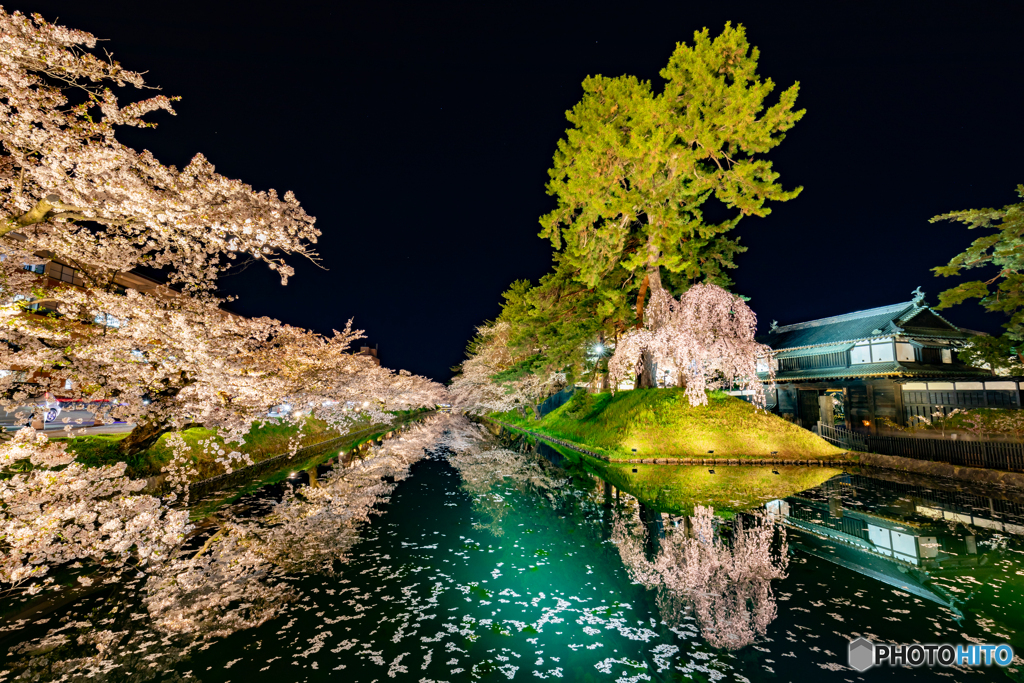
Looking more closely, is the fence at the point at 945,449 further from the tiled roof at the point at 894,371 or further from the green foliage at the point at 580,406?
the green foliage at the point at 580,406

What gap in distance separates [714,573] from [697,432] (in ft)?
48.5

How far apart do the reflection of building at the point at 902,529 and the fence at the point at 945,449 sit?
130 inches

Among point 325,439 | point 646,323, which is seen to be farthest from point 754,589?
point 325,439

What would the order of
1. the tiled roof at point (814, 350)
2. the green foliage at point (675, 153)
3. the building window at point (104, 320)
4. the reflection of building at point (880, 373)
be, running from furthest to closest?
the tiled roof at point (814, 350) → the reflection of building at point (880, 373) → the green foliage at point (675, 153) → the building window at point (104, 320)

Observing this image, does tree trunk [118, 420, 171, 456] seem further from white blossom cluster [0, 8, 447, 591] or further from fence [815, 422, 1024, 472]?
fence [815, 422, 1024, 472]

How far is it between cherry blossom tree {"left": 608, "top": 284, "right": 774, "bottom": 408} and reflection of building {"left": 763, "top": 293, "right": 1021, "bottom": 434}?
7.35m

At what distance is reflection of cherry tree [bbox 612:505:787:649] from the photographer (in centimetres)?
586

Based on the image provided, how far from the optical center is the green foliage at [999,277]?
53.8ft

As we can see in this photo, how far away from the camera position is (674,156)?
20.2 metres

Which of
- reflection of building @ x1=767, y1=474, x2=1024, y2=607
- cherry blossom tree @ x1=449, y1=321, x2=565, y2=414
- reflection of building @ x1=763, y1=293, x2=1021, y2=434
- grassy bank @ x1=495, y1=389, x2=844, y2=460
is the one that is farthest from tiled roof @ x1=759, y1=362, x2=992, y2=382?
cherry blossom tree @ x1=449, y1=321, x2=565, y2=414

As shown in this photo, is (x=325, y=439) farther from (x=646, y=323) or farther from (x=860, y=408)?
(x=860, y=408)

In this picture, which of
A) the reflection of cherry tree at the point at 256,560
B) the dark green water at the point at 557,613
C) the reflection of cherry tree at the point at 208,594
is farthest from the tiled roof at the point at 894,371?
the reflection of cherry tree at the point at 208,594

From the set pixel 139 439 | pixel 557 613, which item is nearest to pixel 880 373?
pixel 557 613

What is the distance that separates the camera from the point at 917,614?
6.12 m
